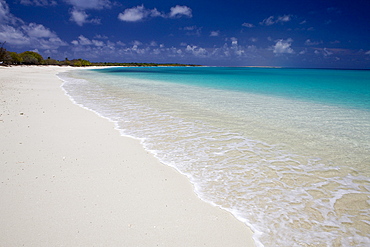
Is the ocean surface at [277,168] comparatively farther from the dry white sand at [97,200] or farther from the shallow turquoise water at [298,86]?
the shallow turquoise water at [298,86]

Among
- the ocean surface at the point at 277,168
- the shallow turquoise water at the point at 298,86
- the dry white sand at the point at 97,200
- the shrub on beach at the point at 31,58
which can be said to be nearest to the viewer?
the dry white sand at the point at 97,200

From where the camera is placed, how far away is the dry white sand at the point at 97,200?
2.47 meters

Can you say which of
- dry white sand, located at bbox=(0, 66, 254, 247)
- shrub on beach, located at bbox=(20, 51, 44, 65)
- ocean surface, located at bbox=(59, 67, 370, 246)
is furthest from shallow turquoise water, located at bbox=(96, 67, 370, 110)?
shrub on beach, located at bbox=(20, 51, 44, 65)

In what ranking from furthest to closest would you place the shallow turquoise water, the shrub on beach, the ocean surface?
the shrub on beach → the shallow turquoise water → the ocean surface

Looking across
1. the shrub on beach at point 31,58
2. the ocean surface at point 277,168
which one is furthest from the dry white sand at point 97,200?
the shrub on beach at point 31,58

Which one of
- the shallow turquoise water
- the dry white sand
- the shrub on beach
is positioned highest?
the shrub on beach

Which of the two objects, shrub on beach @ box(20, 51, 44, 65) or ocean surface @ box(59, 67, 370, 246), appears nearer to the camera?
ocean surface @ box(59, 67, 370, 246)

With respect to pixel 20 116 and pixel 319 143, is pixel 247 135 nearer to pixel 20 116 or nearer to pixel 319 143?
pixel 319 143

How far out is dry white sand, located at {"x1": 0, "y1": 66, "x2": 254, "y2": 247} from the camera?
2466 millimetres

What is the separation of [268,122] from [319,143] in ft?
7.45

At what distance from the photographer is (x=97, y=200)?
3076mm

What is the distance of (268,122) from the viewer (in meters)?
8.01

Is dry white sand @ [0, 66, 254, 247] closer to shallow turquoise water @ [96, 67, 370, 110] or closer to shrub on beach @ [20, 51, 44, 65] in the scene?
shallow turquoise water @ [96, 67, 370, 110]

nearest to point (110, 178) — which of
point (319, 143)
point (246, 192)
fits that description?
point (246, 192)
